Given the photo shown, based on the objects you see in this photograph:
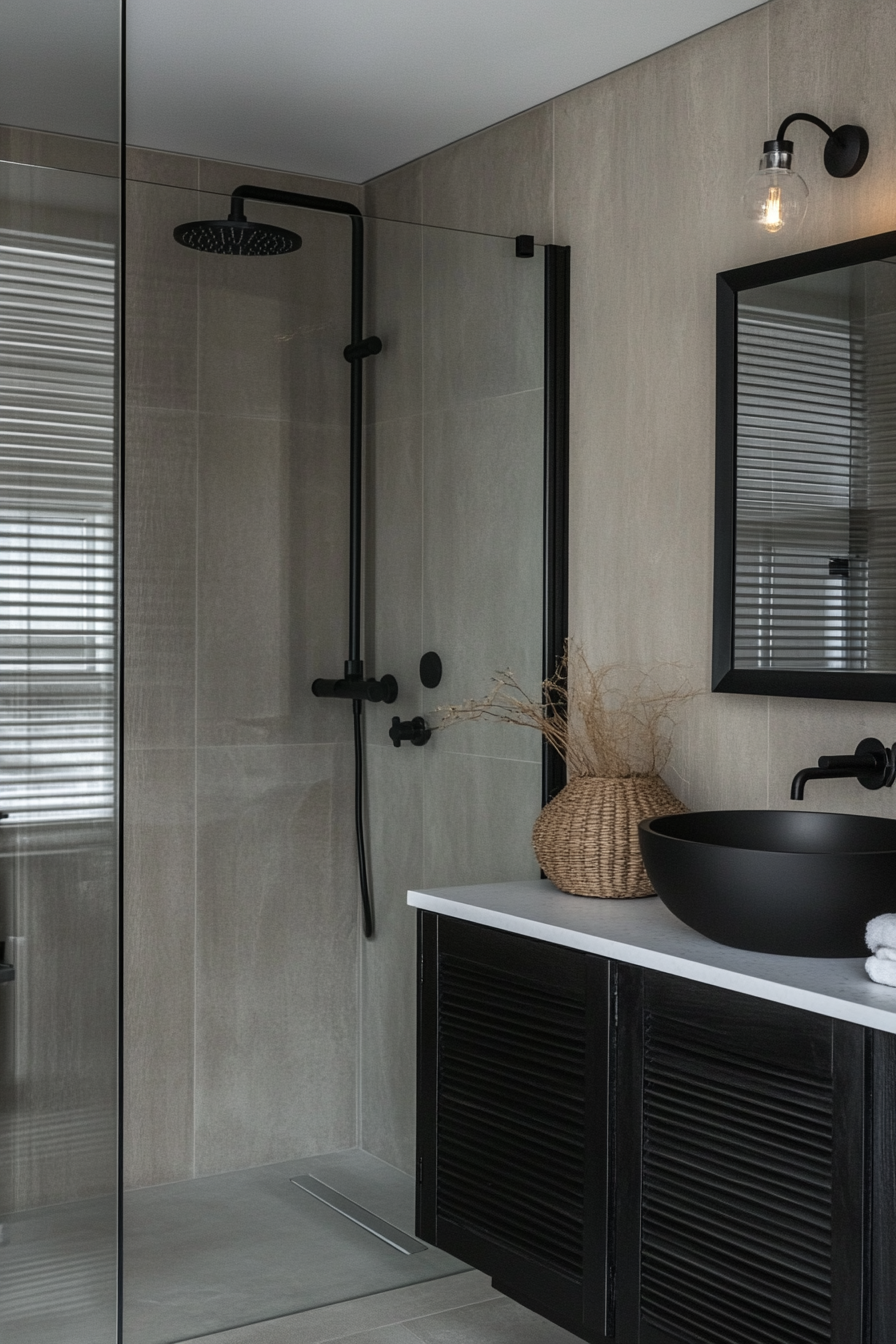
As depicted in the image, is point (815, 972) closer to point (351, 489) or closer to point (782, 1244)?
point (782, 1244)

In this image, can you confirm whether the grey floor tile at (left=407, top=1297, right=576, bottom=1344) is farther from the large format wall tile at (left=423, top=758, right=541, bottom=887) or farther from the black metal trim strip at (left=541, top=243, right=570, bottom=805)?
the black metal trim strip at (left=541, top=243, right=570, bottom=805)

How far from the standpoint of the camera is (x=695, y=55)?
8.34 ft

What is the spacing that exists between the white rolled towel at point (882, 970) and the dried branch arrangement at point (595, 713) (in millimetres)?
807

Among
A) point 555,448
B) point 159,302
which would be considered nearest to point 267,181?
point 159,302

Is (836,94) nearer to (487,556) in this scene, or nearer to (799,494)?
(799,494)

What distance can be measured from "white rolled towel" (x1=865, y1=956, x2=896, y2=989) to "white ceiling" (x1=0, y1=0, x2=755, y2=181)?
1.67 metres

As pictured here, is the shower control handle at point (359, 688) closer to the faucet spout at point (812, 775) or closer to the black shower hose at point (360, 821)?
the black shower hose at point (360, 821)

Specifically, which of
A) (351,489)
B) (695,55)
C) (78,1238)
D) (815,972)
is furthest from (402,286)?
(78,1238)

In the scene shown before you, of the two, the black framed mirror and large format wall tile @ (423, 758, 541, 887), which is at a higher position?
the black framed mirror

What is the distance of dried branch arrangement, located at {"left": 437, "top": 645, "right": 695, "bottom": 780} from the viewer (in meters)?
2.61

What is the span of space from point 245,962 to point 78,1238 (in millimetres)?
775

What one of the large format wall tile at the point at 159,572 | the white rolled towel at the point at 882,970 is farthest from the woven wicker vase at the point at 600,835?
the large format wall tile at the point at 159,572

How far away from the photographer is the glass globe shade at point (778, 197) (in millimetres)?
2154

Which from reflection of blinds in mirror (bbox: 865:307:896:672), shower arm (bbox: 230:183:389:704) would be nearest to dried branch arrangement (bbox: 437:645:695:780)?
shower arm (bbox: 230:183:389:704)
